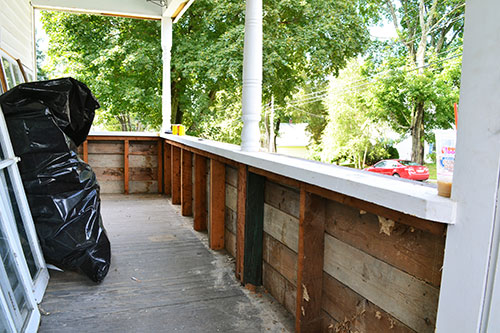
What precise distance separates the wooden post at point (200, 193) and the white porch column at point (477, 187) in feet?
9.69

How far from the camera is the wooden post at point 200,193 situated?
12.4 ft

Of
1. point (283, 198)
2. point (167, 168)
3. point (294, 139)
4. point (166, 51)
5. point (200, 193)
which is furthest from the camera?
point (294, 139)

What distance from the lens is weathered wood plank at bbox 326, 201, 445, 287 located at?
1195mm

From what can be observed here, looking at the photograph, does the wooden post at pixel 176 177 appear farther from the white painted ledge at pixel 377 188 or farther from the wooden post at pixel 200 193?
the white painted ledge at pixel 377 188

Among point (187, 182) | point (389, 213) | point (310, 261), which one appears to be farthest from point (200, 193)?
point (389, 213)

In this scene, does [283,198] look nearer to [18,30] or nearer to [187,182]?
[187,182]

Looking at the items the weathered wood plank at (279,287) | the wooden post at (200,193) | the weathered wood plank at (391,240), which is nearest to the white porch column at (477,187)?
the weathered wood plank at (391,240)

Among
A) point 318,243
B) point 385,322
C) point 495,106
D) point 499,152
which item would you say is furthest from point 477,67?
point 318,243

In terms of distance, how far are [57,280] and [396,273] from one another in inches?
89.9

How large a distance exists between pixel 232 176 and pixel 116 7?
4.41 m

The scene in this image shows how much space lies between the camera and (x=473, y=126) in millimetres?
933

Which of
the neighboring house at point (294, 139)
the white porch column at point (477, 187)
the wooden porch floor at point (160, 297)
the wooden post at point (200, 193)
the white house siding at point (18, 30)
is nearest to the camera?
the white porch column at point (477, 187)

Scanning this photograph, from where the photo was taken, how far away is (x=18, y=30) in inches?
191

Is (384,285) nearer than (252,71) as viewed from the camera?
Yes
